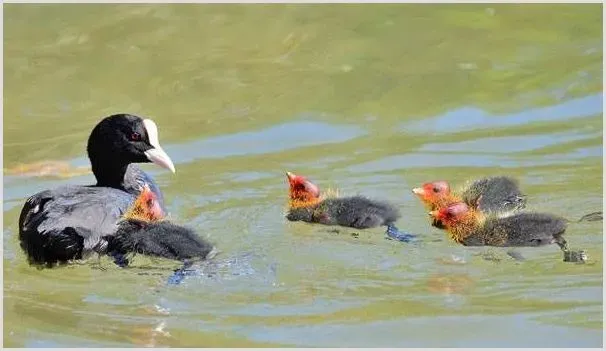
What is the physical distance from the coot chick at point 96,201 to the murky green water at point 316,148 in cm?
11

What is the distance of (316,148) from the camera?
7648 mm

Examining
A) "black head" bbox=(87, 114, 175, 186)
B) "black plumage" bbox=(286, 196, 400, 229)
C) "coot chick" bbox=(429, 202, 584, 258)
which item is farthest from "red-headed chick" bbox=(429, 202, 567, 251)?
"black head" bbox=(87, 114, 175, 186)

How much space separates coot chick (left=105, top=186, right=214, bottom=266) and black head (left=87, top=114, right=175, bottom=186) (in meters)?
0.64

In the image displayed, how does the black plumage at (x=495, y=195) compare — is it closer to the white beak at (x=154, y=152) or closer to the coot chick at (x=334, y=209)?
the coot chick at (x=334, y=209)

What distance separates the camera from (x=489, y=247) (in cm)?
600

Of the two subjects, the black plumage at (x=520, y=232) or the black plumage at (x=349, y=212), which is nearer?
the black plumage at (x=520, y=232)

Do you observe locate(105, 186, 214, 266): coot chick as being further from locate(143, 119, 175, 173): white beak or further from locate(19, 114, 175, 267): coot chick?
locate(143, 119, 175, 173): white beak

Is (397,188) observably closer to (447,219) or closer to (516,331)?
(447,219)

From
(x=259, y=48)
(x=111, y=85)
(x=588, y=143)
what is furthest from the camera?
(x=259, y=48)

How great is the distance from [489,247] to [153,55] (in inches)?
142

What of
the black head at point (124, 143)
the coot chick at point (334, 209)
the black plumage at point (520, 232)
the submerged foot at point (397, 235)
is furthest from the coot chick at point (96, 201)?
the black plumage at point (520, 232)

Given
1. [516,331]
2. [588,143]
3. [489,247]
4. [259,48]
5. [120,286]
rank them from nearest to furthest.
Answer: [516,331]
[120,286]
[489,247]
[588,143]
[259,48]

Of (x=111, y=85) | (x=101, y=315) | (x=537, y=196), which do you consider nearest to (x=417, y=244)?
(x=537, y=196)

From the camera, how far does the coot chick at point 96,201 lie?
5.71 m
